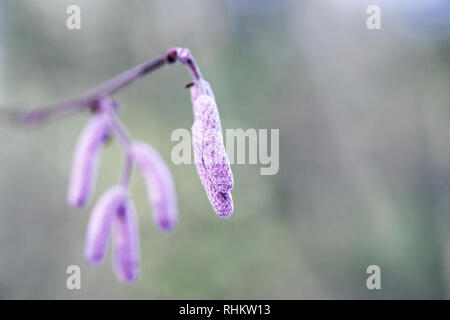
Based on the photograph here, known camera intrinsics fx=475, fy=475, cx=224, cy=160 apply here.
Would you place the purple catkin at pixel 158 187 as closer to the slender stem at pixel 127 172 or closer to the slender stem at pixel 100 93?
the slender stem at pixel 127 172

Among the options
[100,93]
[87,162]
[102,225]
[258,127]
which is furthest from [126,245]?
[258,127]

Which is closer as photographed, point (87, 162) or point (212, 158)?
point (212, 158)

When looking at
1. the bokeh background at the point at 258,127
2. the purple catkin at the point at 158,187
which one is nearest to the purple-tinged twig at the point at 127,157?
the purple catkin at the point at 158,187

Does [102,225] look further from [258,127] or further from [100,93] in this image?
[258,127]

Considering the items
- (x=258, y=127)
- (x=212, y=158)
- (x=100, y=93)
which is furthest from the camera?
(x=258, y=127)

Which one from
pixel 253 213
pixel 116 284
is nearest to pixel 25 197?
pixel 116 284

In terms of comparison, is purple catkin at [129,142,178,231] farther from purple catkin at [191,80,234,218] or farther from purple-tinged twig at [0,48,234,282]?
purple catkin at [191,80,234,218]
